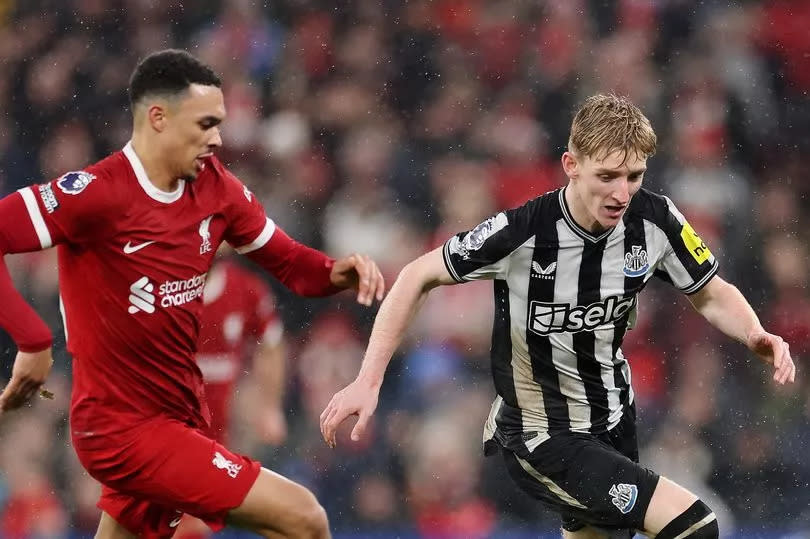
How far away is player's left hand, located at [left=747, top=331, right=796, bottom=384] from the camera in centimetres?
375

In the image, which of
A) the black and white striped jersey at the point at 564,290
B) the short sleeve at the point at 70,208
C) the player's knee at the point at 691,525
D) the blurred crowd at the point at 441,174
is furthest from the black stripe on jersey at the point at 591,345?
the blurred crowd at the point at 441,174

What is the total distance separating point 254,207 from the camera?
160 inches

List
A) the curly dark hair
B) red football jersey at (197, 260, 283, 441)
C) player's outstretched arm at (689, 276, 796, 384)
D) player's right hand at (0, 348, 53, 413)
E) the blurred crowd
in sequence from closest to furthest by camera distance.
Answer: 1. player's right hand at (0, 348, 53, 413)
2. the curly dark hair
3. player's outstretched arm at (689, 276, 796, 384)
4. red football jersey at (197, 260, 283, 441)
5. the blurred crowd

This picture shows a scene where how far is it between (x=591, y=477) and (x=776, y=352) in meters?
0.68

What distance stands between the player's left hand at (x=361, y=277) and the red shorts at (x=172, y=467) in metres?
0.63

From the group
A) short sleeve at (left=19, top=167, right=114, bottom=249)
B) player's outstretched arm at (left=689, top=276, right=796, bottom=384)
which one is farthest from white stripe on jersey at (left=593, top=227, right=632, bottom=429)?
short sleeve at (left=19, top=167, right=114, bottom=249)

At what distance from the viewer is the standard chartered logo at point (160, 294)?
3.78 metres

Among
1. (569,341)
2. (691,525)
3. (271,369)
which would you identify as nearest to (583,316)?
(569,341)

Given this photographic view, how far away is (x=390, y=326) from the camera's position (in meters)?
3.91

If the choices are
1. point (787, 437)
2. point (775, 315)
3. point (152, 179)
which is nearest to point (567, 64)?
point (775, 315)

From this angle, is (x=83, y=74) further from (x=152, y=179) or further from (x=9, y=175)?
(x=152, y=179)

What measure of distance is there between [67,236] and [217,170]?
1.87ft

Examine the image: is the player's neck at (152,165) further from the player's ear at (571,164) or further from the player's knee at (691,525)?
the player's knee at (691,525)

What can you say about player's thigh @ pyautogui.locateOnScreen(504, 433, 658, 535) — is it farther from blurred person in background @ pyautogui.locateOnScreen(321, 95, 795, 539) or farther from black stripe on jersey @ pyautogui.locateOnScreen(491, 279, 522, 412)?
black stripe on jersey @ pyautogui.locateOnScreen(491, 279, 522, 412)
